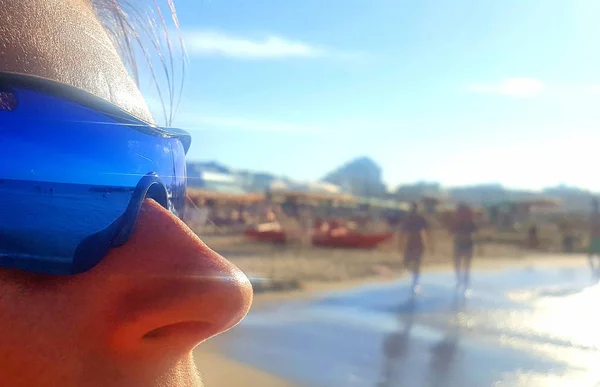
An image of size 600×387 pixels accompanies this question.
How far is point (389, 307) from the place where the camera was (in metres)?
5.79

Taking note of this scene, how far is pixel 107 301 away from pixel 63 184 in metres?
0.14

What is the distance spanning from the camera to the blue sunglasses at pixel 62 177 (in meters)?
0.58

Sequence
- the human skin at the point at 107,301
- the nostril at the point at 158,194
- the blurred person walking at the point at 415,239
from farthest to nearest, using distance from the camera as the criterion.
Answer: the blurred person walking at the point at 415,239 < the nostril at the point at 158,194 < the human skin at the point at 107,301

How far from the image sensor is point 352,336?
4543mm

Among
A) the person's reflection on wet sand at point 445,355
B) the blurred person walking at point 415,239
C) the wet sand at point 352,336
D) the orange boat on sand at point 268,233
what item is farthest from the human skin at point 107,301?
the orange boat on sand at point 268,233

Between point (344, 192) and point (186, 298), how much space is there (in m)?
8.09

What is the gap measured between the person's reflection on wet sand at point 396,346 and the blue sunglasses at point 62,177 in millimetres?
3004

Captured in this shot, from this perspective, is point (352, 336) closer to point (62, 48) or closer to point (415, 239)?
point (415, 239)

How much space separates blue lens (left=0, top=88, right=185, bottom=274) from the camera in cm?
58

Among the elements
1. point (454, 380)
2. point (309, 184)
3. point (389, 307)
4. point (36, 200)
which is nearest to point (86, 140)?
point (36, 200)

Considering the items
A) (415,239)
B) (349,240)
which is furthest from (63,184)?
(349,240)

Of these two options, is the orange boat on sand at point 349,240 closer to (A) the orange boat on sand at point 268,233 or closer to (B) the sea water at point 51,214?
(A) the orange boat on sand at point 268,233

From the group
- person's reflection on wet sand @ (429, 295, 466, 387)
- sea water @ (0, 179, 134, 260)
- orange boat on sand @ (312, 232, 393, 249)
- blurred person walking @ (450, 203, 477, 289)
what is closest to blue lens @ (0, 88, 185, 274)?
sea water @ (0, 179, 134, 260)

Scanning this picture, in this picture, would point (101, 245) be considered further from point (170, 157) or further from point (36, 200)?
point (170, 157)
